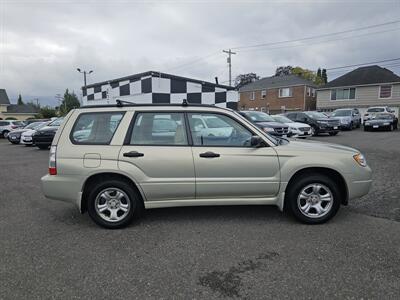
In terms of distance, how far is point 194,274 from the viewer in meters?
2.55

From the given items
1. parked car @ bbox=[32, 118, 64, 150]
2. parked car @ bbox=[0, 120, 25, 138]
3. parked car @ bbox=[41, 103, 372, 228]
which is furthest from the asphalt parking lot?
parked car @ bbox=[0, 120, 25, 138]

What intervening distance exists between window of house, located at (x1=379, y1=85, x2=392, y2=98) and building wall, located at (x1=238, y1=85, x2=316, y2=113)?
8155 millimetres

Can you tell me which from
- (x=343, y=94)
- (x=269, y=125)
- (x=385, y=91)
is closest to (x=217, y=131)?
(x=269, y=125)

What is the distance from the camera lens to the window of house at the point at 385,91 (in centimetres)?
2706

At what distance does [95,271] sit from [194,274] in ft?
3.16

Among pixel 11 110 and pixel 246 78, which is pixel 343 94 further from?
pixel 11 110

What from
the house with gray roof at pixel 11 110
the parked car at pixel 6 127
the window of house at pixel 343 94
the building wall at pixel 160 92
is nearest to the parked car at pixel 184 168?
the building wall at pixel 160 92

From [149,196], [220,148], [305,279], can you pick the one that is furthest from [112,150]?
[305,279]

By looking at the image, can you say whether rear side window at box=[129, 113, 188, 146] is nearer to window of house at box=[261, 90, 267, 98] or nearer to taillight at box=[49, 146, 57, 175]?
taillight at box=[49, 146, 57, 175]

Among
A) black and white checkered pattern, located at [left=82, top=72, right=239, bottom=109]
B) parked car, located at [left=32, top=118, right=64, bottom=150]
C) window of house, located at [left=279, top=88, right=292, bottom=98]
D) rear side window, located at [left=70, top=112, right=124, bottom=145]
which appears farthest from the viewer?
window of house, located at [left=279, top=88, right=292, bottom=98]

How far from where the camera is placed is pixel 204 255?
113 inches

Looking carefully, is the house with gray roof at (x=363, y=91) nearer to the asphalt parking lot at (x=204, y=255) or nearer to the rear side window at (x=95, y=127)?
the asphalt parking lot at (x=204, y=255)

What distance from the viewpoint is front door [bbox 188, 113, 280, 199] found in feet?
11.4

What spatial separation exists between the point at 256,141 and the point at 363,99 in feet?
99.9
